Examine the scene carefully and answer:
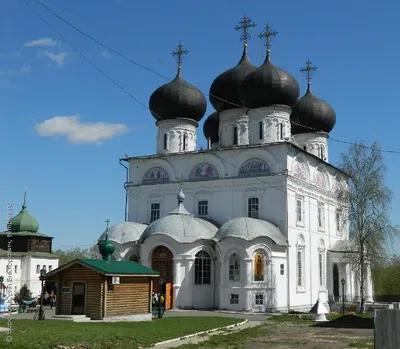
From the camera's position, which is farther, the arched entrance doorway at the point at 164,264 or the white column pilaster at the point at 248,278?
the arched entrance doorway at the point at 164,264

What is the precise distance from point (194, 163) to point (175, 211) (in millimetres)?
3791

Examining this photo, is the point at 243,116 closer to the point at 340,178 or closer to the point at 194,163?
the point at 194,163

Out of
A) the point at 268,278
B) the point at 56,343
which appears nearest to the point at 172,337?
the point at 56,343

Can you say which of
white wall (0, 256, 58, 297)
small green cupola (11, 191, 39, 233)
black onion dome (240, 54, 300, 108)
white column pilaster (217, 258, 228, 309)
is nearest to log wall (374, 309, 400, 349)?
white column pilaster (217, 258, 228, 309)

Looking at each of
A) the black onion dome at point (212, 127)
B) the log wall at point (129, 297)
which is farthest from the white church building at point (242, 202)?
the log wall at point (129, 297)

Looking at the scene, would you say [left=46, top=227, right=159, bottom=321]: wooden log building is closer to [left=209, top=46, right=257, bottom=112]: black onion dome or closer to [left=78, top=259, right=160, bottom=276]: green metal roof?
[left=78, top=259, right=160, bottom=276]: green metal roof

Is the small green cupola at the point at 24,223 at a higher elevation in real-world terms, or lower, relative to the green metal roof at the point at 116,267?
higher

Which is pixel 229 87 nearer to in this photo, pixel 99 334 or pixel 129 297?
pixel 129 297

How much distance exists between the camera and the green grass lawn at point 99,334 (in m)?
12.8

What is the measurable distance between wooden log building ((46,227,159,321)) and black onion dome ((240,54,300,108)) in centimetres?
1443

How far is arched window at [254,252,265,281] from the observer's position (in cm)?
2797

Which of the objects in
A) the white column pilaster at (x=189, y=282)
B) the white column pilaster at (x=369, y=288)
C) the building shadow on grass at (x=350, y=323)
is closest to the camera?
the building shadow on grass at (x=350, y=323)

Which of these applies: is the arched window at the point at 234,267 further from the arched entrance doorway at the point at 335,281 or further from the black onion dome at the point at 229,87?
the black onion dome at the point at 229,87

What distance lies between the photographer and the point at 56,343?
12.7 metres
